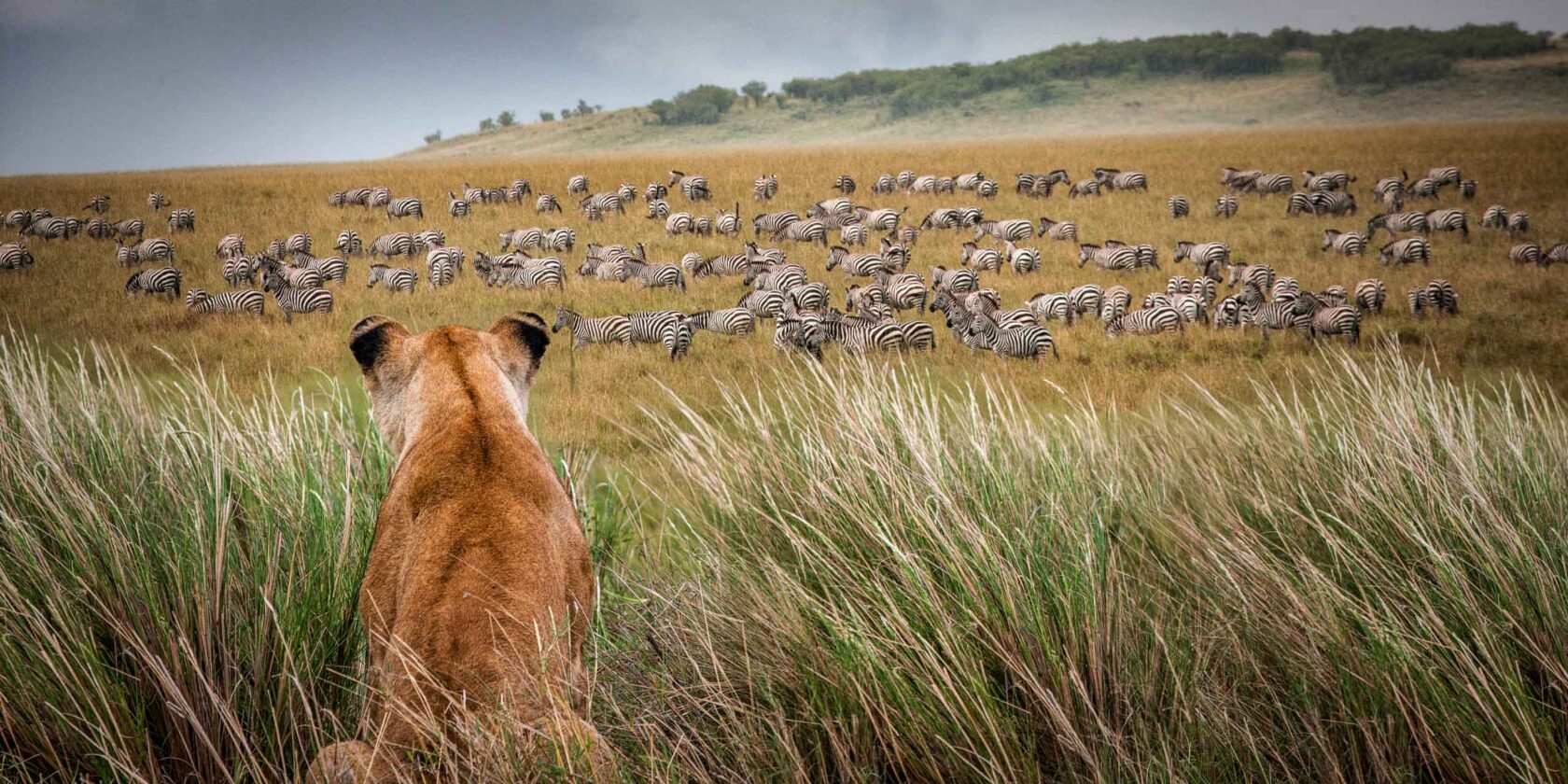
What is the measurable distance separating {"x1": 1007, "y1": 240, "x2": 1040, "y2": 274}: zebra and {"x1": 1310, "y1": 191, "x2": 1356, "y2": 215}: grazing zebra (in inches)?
212

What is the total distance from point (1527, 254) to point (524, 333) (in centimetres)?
1040

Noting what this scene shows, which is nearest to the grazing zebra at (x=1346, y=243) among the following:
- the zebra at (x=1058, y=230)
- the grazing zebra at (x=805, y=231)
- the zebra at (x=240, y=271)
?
the zebra at (x=1058, y=230)

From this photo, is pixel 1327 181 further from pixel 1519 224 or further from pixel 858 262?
pixel 858 262

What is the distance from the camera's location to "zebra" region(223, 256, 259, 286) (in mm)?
8102

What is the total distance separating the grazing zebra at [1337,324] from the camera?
8.32m

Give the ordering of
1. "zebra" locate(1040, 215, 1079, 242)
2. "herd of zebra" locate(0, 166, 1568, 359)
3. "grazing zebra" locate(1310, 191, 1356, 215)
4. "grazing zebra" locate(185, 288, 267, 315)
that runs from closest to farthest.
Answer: "grazing zebra" locate(185, 288, 267, 315) < "herd of zebra" locate(0, 166, 1568, 359) < "grazing zebra" locate(1310, 191, 1356, 215) < "zebra" locate(1040, 215, 1079, 242)

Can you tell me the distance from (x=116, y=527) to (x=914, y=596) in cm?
242

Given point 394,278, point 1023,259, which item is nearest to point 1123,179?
point 1023,259

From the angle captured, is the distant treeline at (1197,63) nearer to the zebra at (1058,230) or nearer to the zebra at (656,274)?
the zebra at (1058,230)

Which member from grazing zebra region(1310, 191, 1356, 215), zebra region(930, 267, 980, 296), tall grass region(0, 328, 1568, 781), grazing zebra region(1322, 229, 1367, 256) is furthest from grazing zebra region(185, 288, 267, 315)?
grazing zebra region(1310, 191, 1356, 215)

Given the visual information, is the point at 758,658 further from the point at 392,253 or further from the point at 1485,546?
the point at 392,253

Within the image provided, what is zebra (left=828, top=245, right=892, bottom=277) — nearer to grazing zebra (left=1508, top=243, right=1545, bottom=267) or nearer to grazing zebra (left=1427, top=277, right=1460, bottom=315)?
grazing zebra (left=1427, top=277, right=1460, bottom=315)

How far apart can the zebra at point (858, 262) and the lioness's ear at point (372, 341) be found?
10.7m

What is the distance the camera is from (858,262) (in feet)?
46.8
